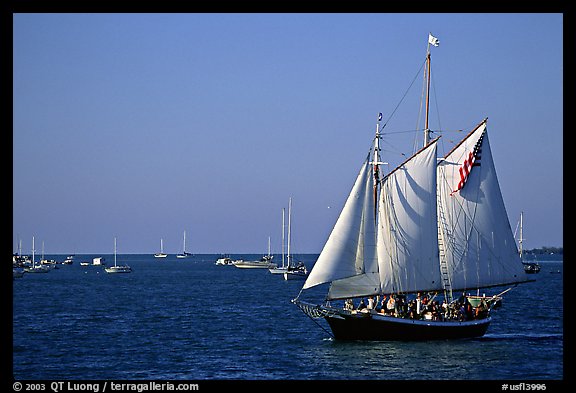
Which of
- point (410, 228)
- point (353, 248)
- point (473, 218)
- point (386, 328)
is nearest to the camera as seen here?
point (353, 248)

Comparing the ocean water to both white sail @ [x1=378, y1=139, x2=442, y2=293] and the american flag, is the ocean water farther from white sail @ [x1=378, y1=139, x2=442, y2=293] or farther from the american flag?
the american flag

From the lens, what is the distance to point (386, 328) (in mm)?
53406

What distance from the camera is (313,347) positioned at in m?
54.4

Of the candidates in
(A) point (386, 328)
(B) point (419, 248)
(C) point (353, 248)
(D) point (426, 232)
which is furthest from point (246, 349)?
(D) point (426, 232)

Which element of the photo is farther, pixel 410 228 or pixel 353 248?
pixel 410 228

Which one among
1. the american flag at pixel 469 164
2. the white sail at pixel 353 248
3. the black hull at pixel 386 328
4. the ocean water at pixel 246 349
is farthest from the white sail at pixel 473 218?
the white sail at pixel 353 248

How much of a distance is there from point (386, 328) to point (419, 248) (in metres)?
6.30

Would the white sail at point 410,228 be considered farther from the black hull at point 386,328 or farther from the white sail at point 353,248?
the black hull at point 386,328

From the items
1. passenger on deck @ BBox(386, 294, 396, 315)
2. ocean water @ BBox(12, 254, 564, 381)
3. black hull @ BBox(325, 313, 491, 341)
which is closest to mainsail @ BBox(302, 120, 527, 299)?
passenger on deck @ BBox(386, 294, 396, 315)

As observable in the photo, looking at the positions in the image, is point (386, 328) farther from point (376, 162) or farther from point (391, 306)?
point (376, 162)

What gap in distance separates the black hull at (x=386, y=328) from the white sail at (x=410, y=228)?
102 inches

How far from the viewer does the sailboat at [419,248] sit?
53406 millimetres
